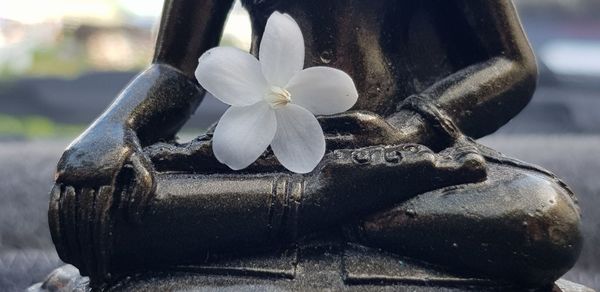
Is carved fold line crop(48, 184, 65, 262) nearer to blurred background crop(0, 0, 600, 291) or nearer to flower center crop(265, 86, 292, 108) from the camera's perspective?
flower center crop(265, 86, 292, 108)

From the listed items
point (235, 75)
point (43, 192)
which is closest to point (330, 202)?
point (235, 75)

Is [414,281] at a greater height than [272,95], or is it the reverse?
[272,95]

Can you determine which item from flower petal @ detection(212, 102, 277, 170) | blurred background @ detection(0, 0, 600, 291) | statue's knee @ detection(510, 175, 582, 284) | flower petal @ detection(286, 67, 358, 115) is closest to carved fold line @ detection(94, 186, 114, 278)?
flower petal @ detection(212, 102, 277, 170)

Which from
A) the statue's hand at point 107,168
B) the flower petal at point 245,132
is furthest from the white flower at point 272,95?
the statue's hand at point 107,168

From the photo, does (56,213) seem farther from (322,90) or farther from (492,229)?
(492,229)

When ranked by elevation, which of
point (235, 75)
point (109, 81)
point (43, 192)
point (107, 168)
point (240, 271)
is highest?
point (235, 75)

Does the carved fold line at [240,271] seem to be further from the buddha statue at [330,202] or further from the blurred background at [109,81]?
the blurred background at [109,81]
